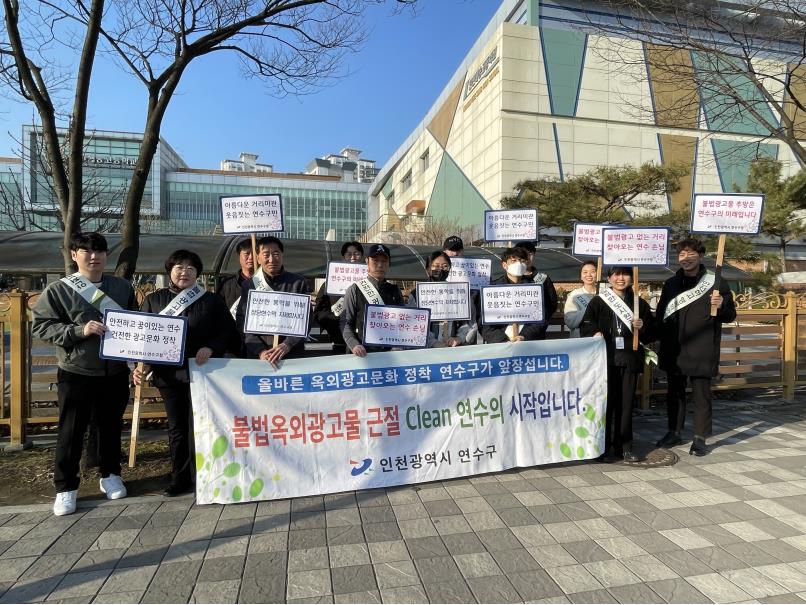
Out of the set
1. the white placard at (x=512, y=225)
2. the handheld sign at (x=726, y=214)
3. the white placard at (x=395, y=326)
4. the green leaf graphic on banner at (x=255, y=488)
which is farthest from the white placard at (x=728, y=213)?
the green leaf graphic on banner at (x=255, y=488)

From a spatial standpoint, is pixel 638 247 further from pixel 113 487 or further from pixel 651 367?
pixel 113 487

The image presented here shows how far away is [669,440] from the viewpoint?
16.0 feet

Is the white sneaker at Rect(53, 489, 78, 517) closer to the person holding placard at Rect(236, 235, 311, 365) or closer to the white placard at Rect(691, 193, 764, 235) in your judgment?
the person holding placard at Rect(236, 235, 311, 365)

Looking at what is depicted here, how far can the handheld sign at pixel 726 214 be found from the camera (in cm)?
444

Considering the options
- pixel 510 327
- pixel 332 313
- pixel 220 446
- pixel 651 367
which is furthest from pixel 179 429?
pixel 651 367

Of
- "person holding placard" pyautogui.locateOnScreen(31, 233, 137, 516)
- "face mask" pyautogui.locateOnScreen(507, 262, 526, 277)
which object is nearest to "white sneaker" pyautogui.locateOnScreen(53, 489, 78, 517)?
"person holding placard" pyautogui.locateOnScreen(31, 233, 137, 516)

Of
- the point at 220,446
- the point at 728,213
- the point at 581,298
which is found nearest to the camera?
the point at 220,446

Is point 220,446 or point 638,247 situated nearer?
point 220,446

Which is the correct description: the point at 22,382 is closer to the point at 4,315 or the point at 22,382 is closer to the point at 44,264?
the point at 4,315

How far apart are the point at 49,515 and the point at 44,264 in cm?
514

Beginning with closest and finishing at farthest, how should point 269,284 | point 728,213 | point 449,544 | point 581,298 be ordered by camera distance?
point 449,544 < point 269,284 < point 728,213 < point 581,298

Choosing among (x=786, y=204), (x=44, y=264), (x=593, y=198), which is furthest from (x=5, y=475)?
(x=786, y=204)

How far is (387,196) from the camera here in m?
63.5

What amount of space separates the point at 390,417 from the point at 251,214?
2.20 m
